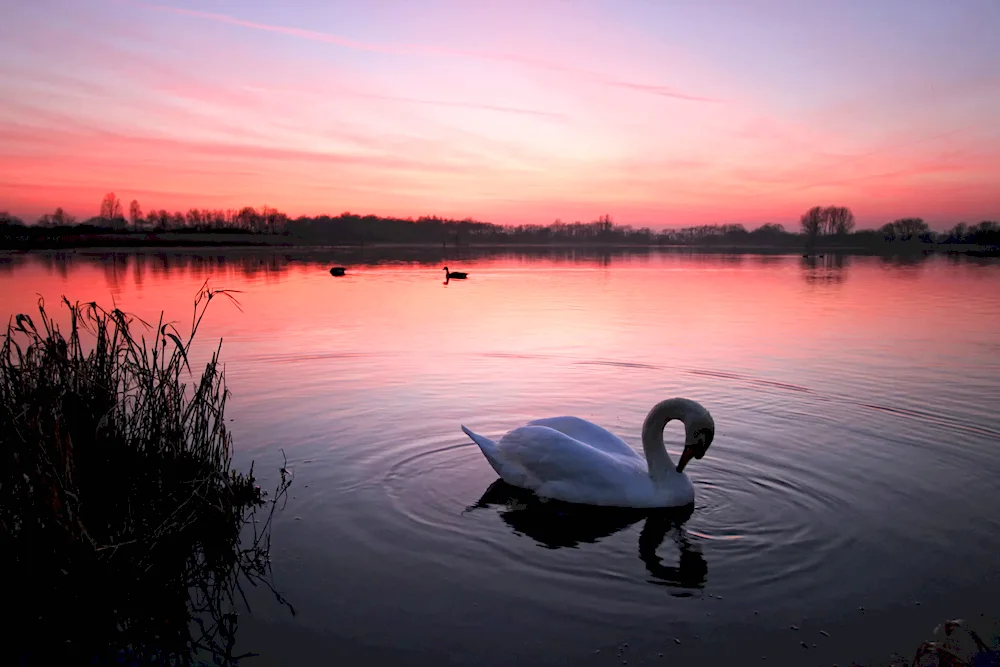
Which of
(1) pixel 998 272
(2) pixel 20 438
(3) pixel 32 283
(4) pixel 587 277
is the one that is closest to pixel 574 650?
(2) pixel 20 438

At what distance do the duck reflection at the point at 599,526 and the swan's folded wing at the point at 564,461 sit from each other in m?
0.27

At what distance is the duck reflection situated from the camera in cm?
567

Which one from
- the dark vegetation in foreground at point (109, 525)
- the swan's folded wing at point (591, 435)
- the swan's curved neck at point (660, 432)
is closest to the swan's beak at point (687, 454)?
the swan's curved neck at point (660, 432)

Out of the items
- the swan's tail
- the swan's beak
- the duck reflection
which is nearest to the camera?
the duck reflection

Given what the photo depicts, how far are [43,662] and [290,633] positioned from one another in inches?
54.7

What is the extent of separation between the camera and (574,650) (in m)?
4.58

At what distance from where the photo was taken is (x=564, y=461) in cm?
698

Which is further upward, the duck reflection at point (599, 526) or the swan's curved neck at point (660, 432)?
the swan's curved neck at point (660, 432)

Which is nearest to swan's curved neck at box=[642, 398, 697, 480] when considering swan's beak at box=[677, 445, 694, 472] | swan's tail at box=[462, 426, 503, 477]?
swan's beak at box=[677, 445, 694, 472]

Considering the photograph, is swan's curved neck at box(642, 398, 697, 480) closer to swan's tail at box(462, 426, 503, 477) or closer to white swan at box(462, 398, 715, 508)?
white swan at box(462, 398, 715, 508)

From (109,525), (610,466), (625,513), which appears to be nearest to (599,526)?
(625,513)

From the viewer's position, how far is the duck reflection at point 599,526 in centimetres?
567

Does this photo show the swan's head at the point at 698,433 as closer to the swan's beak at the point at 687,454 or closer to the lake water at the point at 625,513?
the swan's beak at the point at 687,454

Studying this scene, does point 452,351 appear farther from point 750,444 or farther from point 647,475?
point 647,475
